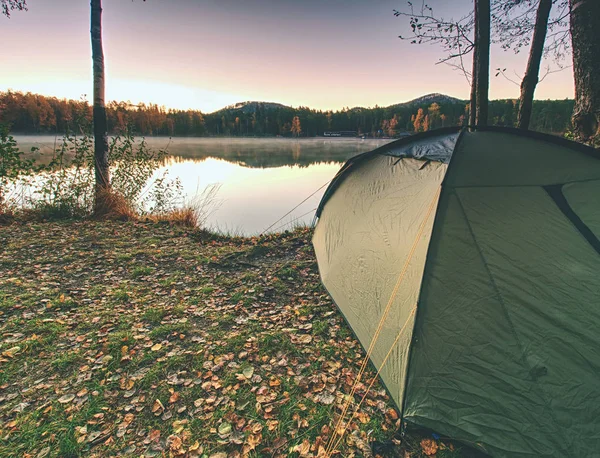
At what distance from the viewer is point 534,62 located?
6.41 m

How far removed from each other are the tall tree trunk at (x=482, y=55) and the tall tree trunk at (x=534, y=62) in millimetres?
932

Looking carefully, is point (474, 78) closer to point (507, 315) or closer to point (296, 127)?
point (507, 315)

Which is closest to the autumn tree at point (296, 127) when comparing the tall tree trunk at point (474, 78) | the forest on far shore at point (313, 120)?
the forest on far shore at point (313, 120)

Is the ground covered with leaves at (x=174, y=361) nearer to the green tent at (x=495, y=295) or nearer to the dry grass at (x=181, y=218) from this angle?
the green tent at (x=495, y=295)

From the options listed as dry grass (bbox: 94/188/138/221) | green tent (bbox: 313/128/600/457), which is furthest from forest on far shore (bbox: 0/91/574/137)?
green tent (bbox: 313/128/600/457)

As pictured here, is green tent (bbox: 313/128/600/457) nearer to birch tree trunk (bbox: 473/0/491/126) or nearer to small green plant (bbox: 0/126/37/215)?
birch tree trunk (bbox: 473/0/491/126)

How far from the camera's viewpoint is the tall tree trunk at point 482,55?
6066 millimetres

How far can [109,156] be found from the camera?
830 centimetres

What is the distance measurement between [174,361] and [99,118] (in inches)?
300

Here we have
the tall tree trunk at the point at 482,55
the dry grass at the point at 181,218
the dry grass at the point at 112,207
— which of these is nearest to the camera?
the tall tree trunk at the point at 482,55

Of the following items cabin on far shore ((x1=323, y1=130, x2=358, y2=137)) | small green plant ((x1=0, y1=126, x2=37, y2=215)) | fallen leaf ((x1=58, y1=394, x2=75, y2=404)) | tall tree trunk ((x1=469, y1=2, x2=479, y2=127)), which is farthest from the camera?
cabin on far shore ((x1=323, y1=130, x2=358, y2=137))

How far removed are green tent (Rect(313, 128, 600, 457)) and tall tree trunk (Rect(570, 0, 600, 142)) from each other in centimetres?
184

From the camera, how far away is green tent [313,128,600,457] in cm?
194

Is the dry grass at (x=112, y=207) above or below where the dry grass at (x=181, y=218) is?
above
